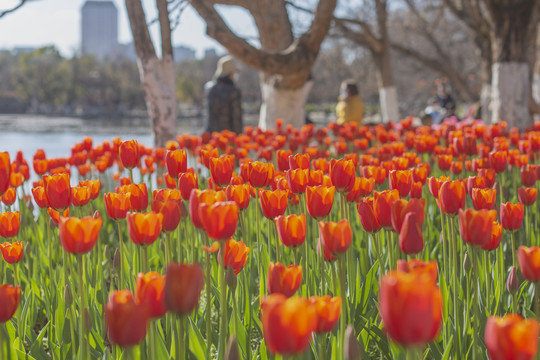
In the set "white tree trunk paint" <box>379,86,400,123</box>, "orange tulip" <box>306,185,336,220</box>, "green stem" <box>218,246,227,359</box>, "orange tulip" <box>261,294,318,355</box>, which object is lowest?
"green stem" <box>218,246,227,359</box>

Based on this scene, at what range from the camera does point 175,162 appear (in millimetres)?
2742

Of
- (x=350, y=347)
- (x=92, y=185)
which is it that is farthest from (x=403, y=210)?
(x=92, y=185)

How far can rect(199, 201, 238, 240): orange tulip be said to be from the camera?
1440mm

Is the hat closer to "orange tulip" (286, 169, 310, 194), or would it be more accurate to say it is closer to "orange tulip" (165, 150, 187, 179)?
"orange tulip" (165, 150, 187, 179)

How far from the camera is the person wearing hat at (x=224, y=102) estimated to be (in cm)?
869

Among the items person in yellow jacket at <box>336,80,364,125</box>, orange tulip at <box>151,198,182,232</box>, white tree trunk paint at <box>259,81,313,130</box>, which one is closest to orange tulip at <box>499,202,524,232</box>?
orange tulip at <box>151,198,182,232</box>

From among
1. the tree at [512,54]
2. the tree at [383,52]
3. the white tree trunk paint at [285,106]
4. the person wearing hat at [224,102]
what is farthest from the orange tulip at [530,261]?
the tree at [383,52]

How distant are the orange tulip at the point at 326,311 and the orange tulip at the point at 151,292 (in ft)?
1.05

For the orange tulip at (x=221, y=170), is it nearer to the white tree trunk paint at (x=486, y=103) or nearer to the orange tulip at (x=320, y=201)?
the orange tulip at (x=320, y=201)

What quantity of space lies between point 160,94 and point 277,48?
3346 millimetres

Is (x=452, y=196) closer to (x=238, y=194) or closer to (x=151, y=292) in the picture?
(x=238, y=194)

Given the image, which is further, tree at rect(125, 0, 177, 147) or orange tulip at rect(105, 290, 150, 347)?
tree at rect(125, 0, 177, 147)

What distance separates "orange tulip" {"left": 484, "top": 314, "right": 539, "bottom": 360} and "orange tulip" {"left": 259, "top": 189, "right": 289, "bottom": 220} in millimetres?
1173

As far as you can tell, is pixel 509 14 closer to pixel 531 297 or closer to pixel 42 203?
pixel 531 297
